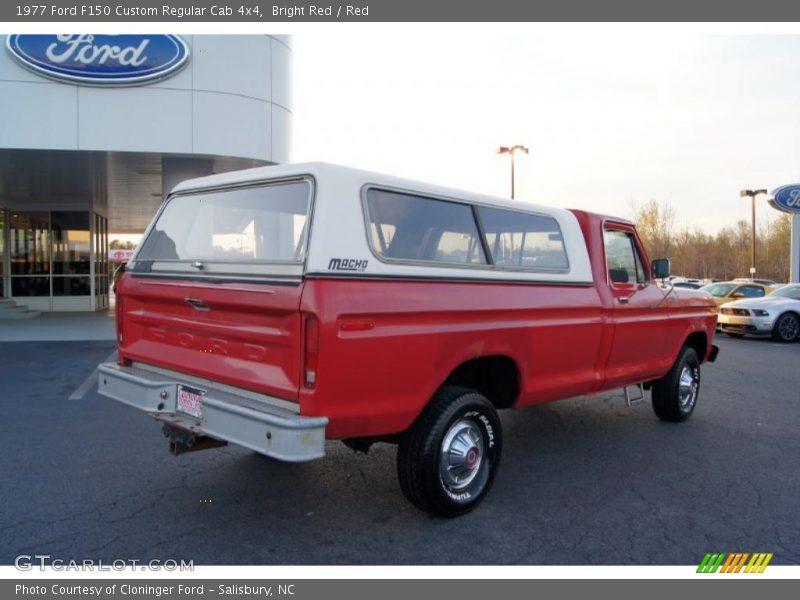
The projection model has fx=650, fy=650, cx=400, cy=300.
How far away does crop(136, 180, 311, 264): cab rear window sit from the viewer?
3793mm

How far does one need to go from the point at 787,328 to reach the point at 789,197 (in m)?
11.6

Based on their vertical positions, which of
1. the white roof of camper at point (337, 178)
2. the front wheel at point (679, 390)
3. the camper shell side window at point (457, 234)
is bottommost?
the front wheel at point (679, 390)

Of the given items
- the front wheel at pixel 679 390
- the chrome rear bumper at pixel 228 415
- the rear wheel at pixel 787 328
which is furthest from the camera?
the rear wheel at pixel 787 328

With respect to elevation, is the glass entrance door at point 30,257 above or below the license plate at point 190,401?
above

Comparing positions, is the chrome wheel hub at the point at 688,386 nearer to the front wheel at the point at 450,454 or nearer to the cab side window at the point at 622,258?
the cab side window at the point at 622,258

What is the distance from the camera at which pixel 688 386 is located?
6.81 metres

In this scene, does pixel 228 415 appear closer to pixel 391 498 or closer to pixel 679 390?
pixel 391 498

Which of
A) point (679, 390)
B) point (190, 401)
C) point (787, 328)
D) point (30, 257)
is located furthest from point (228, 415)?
point (30, 257)

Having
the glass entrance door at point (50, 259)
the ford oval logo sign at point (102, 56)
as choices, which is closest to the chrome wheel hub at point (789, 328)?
the ford oval logo sign at point (102, 56)

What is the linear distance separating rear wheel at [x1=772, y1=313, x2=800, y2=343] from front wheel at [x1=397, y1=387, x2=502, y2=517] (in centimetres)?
1296

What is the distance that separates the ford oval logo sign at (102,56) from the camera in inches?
445

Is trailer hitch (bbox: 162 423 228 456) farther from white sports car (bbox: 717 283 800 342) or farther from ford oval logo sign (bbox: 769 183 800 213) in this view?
ford oval logo sign (bbox: 769 183 800 213)

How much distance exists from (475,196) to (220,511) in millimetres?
2709

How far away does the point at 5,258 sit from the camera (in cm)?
1922
